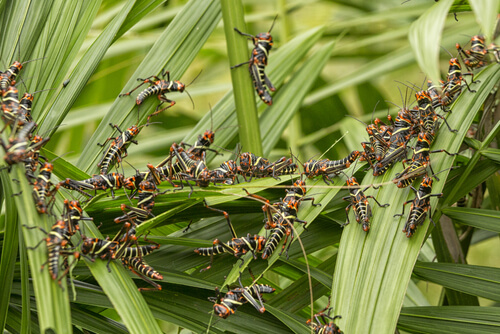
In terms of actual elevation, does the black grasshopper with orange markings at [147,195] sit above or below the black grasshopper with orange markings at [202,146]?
below

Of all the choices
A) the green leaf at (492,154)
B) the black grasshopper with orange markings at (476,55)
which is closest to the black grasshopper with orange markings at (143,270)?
the green leaf at (492,154)

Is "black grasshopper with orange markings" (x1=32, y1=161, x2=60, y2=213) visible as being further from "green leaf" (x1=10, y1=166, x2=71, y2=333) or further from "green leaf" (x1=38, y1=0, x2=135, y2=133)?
"green leaf" (x1=38, y1=0, x2=135, y2=133)

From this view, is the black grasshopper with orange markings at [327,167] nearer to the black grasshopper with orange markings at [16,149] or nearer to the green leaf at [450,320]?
the green leaf at [450,320]

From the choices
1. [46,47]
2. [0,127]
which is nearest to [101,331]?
[0,127]

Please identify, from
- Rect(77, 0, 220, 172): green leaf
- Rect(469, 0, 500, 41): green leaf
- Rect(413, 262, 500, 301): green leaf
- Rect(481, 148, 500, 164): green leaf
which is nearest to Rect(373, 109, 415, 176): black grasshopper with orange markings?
Rect(481, 148, 500, 164): green leaf

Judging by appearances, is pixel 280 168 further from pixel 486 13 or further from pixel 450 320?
pixel 486 13

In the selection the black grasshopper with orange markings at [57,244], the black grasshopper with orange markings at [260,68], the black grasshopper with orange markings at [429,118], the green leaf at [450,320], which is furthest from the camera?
the black grasshopper with orange markings at [260,68]

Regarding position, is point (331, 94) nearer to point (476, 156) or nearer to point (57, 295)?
point (476, 156)
